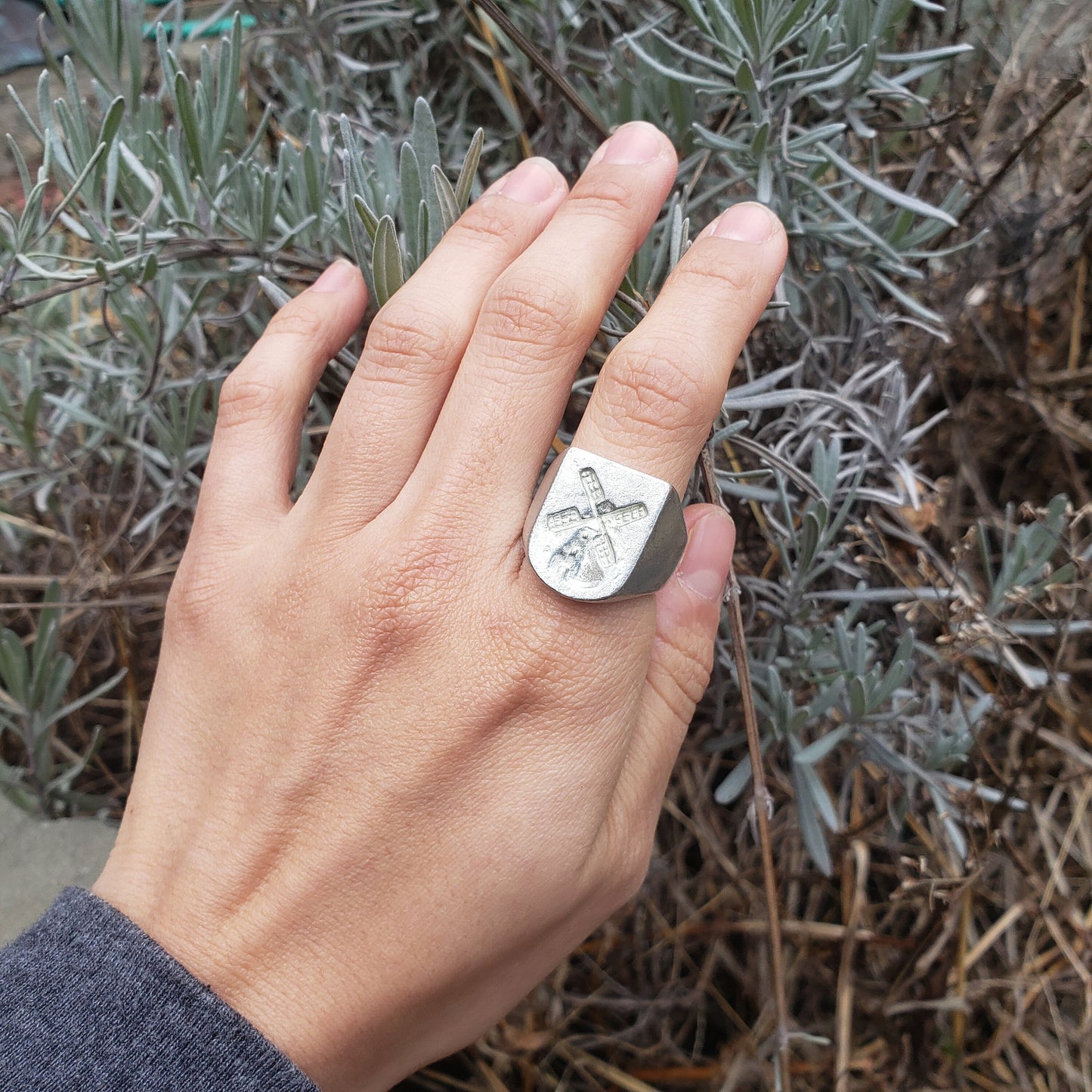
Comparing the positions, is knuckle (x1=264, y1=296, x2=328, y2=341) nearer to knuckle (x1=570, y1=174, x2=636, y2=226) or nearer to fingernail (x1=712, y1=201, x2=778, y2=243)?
knuckle (x1=570, y1=174, x2=636, y2=226)

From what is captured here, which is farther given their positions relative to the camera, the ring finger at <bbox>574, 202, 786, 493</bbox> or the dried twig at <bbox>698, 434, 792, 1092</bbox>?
the dried twig at <bbox>698, 434, 792, 1092</bbox>

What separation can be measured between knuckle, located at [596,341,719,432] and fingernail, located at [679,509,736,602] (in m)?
0.14

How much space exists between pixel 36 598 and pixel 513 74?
1.43 m

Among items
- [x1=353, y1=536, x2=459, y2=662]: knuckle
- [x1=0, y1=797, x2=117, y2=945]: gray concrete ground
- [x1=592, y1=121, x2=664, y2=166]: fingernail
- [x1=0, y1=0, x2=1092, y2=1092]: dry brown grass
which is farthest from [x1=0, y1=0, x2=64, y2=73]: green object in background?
[x1=353, y1=536, x2=459, y2=662]: knuckle

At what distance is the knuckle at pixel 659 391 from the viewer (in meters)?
1.03

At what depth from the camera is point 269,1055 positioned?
1009 mm

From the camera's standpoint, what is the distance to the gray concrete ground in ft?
5.65

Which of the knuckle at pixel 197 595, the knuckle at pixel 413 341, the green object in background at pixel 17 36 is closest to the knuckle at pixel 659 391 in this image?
the knuckle at pixel 413 341

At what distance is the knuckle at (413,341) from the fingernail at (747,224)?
36cm

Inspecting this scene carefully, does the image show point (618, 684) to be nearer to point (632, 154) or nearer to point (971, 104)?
point (632, 154)

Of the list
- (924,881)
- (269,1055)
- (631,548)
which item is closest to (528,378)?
(631,548)

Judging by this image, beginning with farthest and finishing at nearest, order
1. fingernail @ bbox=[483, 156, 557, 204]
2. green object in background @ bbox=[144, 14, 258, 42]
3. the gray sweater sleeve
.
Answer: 1. green object in background @ bbox=[144, 14, 258, 42]
2. fingernail @ bbox=[483, 156, 557, 204]
3. the gray sweater sleeve

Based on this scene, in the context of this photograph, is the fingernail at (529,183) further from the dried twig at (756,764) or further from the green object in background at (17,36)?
the green object in background at (17,36)

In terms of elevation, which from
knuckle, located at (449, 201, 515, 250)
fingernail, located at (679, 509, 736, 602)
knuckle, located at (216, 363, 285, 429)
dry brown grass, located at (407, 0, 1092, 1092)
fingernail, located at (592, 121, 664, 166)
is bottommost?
dry brown grass, located at (407, 0, 1092, 1092)
